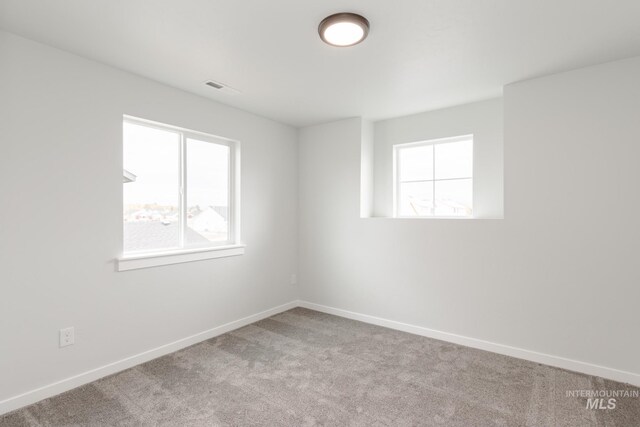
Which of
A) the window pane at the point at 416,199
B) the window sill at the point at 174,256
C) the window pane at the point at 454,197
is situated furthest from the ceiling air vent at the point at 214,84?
the window pane at the point at 454,197

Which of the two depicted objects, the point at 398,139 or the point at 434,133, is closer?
the point at 434,133

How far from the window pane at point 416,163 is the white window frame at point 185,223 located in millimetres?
1962

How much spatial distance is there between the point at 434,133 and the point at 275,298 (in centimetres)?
274

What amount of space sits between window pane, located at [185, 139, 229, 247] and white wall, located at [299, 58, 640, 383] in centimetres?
175

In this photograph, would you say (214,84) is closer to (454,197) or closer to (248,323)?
(248,323)

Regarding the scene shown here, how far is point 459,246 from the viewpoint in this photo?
3.17 m

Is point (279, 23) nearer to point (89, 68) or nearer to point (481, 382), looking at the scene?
point (89, 68)

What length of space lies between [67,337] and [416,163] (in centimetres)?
364

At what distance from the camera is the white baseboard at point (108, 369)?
2095 mm

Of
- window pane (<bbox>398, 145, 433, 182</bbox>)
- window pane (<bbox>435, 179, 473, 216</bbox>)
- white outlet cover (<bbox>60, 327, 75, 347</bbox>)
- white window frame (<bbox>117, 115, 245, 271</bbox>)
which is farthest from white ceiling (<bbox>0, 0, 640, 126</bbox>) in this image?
white outlet cover (<bbox>60, 327, 75, 347</bbox>)

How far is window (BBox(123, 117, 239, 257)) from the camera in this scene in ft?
9.14

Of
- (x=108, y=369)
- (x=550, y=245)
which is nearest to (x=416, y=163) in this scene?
(x=550, y=245)

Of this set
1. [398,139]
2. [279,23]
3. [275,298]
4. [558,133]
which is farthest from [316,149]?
[558,133]

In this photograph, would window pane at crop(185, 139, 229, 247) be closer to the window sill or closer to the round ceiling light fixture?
the window sill
